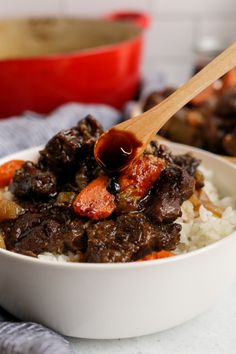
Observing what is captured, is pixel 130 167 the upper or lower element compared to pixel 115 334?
upper

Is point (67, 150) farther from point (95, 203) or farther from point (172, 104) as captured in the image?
point (172, 104)

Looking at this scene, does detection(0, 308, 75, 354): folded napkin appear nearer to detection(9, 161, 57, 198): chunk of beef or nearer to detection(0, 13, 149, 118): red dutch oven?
detection(9, 161, 57, 198): chunk of beef

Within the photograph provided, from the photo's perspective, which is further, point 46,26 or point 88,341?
point 46,26

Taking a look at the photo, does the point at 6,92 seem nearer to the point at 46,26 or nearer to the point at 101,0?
the point at 46,26

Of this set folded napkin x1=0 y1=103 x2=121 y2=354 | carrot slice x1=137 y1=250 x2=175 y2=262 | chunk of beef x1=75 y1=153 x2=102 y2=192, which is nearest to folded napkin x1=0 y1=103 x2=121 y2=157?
folded napkin x1=0 y1=103 x2=121 y2=354

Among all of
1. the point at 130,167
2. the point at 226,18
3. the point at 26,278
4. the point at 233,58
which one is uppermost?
the point at 233,58

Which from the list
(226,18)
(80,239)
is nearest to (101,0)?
(226,18)
